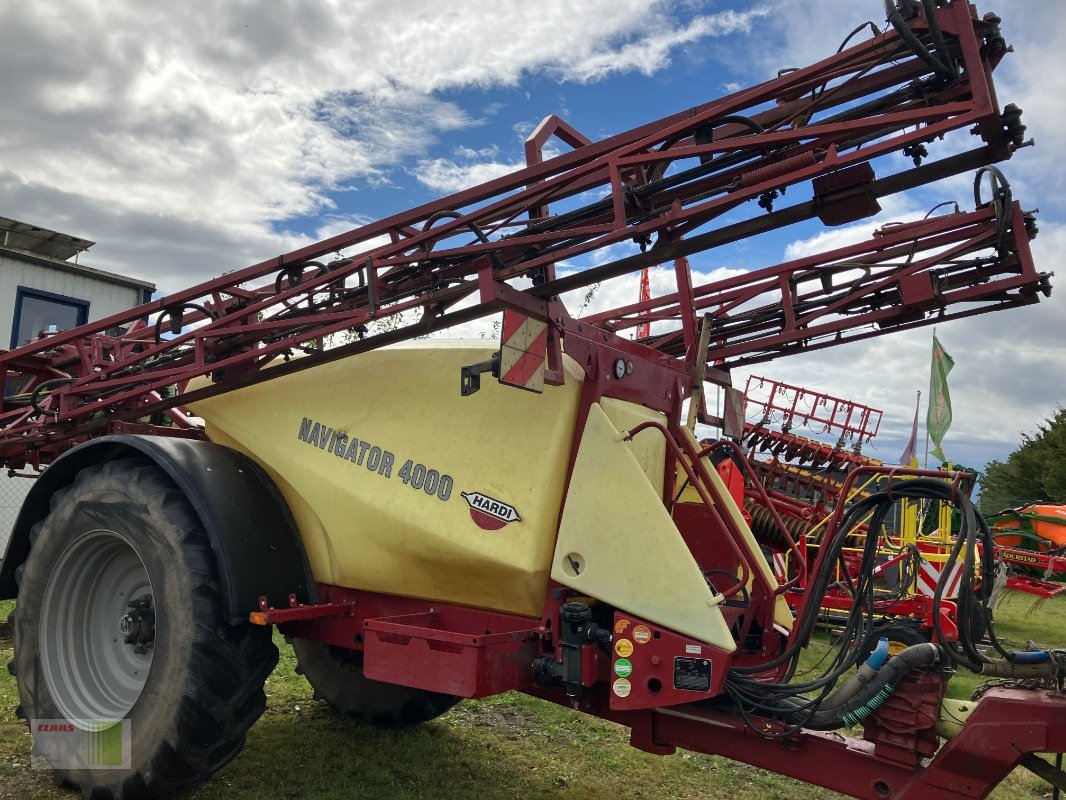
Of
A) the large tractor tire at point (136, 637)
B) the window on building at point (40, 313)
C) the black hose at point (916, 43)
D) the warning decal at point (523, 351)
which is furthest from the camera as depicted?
the window on building at point (40, 313)

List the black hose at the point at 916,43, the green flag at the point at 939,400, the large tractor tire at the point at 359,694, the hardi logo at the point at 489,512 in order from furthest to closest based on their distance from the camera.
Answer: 1. the green flag at the point at 939,400
2. the large tractor tire at the point at 359,694
3. the hardi logo at the point at 489,512
4. the black hose at the point at 916,43

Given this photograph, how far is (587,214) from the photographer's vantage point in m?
3.29

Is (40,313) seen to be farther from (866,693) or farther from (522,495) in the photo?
(866,693)

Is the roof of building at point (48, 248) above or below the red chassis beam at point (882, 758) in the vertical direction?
above

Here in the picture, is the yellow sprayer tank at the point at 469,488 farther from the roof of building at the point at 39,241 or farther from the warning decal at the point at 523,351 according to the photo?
the roof of building at the point at 39,241

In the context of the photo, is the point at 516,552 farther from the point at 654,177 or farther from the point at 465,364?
the point at 654,177

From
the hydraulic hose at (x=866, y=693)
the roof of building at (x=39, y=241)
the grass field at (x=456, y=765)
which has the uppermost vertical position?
the roof of building at (x=39, y=241)

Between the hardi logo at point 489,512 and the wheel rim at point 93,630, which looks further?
the wheel rim at point 93,630

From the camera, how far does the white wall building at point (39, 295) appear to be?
9.91 metres

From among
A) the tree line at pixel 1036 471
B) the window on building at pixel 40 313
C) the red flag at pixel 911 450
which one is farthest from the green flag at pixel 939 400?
the tree line at pixel 1036 471

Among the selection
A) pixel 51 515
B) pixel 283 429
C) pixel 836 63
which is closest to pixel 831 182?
pixel 836 63

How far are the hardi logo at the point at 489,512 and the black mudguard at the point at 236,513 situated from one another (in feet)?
3.02

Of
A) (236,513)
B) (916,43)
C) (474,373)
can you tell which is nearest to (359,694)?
(236,513)

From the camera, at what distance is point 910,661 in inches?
112
